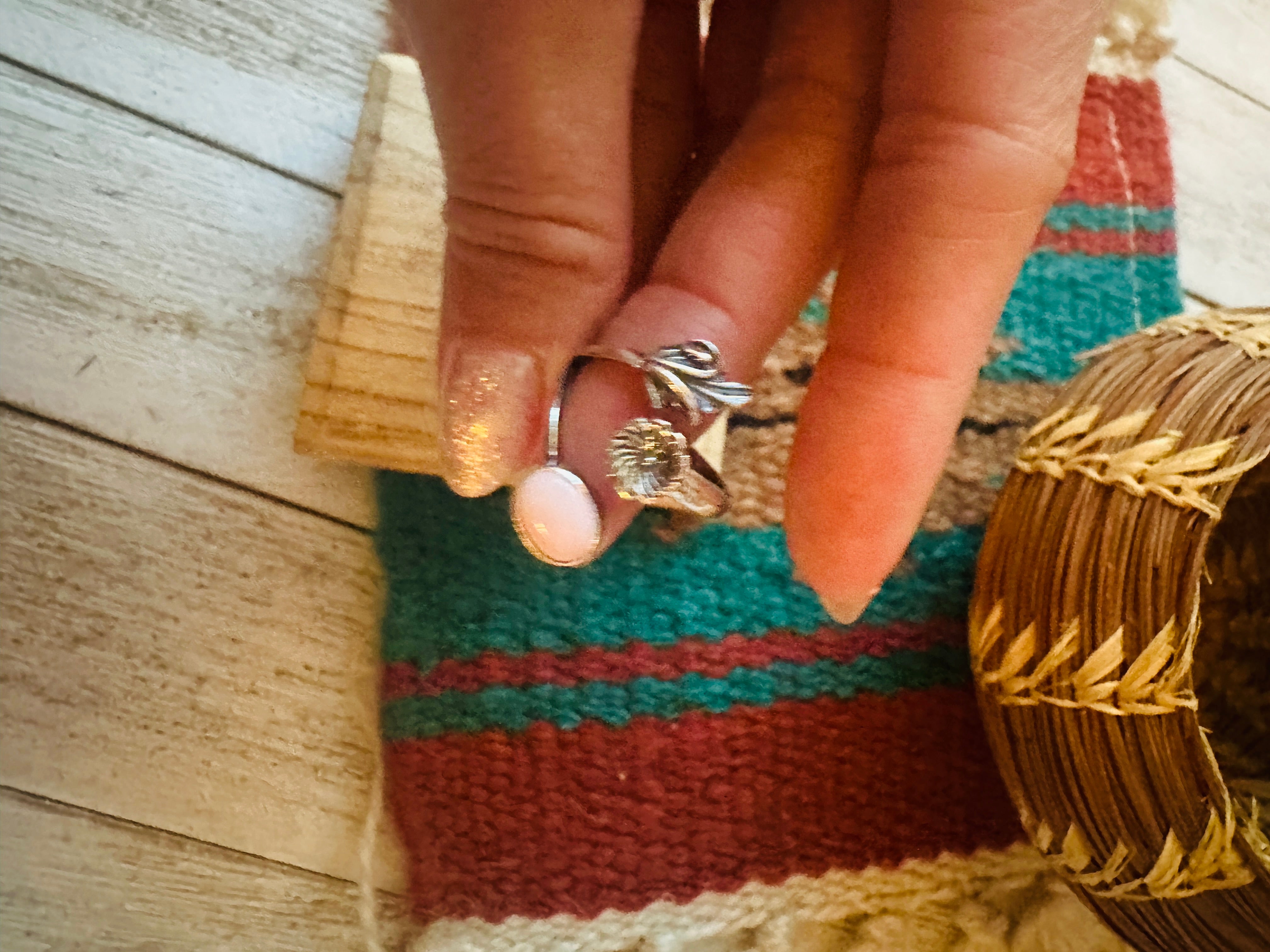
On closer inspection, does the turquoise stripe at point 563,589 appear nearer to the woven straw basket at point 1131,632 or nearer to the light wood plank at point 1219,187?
the woven straw basket at point 1131,632

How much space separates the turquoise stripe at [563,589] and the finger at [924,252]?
0.29 feet

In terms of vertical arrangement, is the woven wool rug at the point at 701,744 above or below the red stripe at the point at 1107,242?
below

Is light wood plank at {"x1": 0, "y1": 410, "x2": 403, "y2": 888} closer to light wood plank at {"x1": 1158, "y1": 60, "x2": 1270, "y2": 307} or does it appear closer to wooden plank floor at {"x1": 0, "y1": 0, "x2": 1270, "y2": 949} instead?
wooden plank floor at {"x1": 0, "y1": 0, "x2": 1270, "y2": 949}

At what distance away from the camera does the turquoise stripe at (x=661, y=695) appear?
1.44 feet

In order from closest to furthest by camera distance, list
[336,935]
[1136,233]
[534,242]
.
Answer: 1. [534,242]
2. [336,935]
3. [1136,233]

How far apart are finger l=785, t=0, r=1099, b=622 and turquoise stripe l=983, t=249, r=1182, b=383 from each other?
15cm

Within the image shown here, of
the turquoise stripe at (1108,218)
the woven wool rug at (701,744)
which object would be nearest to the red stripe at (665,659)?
the woven wool rug at (701,744)

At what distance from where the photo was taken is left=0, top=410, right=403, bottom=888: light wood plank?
1.43 feet

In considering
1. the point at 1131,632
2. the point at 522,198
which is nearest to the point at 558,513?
the point at 522,198

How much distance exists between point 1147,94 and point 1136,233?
86 mm

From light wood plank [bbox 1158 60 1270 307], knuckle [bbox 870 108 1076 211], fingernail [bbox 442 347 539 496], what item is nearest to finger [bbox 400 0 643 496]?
fingernail [bbox 442 347 539 496]

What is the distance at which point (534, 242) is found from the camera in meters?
0.34

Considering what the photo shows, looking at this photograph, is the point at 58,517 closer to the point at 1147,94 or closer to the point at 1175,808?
the point at 1175,808

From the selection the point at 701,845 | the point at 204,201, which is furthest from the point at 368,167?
the point at 701,845
